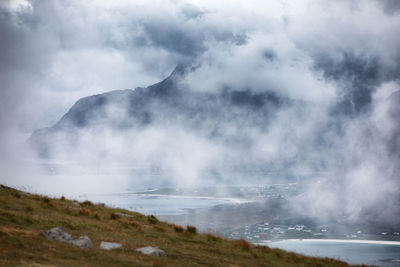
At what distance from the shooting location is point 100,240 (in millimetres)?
18734

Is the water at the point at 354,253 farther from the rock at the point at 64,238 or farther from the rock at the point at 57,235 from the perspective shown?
the rock at the point at 57,235

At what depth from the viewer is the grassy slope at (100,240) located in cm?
1482

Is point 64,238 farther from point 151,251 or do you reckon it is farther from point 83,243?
point 151,251

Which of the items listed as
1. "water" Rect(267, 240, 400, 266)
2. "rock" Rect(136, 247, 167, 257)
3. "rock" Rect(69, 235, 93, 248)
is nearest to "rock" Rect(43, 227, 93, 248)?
"rock" Rect(69, 235, 93, 248)

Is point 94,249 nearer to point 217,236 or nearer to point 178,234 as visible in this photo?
point 178,234

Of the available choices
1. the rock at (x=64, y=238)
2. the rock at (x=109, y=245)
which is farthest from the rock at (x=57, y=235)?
the rock at (x=109, y=245)

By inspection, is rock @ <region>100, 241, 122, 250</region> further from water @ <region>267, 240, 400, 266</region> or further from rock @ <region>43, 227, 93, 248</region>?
water @ <region>267, 240, 400, 266</region>

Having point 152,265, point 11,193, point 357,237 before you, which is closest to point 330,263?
point 152,265

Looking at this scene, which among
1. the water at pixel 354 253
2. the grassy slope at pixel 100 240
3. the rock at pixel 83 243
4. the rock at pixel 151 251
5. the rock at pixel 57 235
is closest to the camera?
the grassy slope at pixel 100 240

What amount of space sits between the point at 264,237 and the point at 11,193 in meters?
94.9

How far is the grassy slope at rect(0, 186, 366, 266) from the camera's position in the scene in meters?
14.8

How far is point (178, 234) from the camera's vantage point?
25344mm

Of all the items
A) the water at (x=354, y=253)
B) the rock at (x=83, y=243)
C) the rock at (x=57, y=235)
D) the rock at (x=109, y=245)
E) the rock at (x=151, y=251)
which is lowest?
the water at (x=354, y=253)

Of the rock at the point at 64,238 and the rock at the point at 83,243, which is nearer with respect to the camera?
the rock at the point at 83,243
